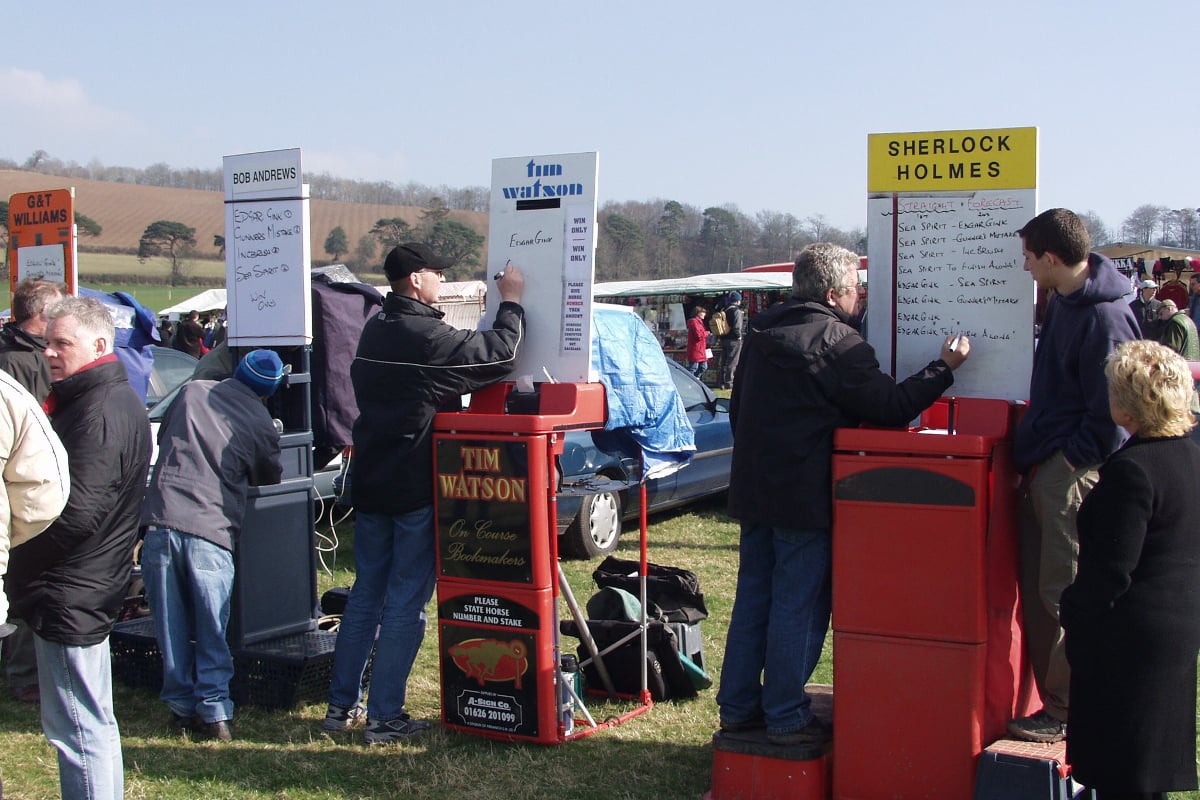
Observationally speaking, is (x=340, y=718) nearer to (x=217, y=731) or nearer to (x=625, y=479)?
(x=217, y=731)

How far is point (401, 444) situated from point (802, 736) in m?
2.00

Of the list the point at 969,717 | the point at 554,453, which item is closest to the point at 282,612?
the point at 554,453

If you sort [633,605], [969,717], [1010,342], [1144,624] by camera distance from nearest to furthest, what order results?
[1144,624] < [969,717] < [1010,342] < [633,605]

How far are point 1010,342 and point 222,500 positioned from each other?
11.1ft

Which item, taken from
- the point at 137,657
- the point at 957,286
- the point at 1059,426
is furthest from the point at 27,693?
the point at 1059,426

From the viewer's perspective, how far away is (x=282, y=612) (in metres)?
5.43

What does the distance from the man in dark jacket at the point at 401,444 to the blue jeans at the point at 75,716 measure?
4.34 ft

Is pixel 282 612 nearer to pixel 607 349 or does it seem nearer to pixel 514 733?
pixel 514 733

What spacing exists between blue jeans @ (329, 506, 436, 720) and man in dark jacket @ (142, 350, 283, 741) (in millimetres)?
562

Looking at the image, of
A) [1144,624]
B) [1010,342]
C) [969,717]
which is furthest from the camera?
[1010,342]

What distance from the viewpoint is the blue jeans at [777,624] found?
3.83m

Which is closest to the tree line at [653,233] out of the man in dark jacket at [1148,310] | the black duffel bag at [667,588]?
the man in dark jacket at [1148,310]

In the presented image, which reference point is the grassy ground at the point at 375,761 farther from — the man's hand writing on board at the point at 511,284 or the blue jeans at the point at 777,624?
the man's hand writing on board at the point at 511,284

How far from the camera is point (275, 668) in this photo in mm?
5094
